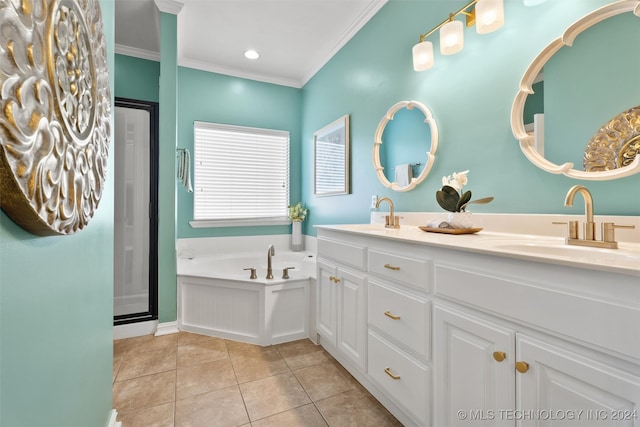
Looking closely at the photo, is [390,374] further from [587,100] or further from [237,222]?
[237,222]

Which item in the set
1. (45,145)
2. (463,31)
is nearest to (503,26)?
(463,31)

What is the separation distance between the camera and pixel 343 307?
180 centimetres

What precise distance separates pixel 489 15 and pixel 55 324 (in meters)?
2.00

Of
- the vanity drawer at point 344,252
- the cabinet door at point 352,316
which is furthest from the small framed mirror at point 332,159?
the cabinet door at point 352,316

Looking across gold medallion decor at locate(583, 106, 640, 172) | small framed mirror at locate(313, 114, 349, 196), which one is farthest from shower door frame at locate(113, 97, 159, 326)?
gold medallion decor at locate(583, 106, 640, 172)

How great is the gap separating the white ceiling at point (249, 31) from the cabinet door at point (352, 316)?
7.02 ft

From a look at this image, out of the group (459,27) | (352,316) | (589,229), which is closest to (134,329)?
(352,316)

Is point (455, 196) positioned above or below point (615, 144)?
below

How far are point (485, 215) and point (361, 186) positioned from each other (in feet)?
3.90

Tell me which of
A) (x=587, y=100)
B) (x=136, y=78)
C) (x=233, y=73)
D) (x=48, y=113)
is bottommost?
(x=48, y=113)

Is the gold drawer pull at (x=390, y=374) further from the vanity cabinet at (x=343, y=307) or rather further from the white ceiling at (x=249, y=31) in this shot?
the white ceiling at (x=249, y=31)

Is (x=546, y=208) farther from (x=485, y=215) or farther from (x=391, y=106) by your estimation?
(x=391, y=106)

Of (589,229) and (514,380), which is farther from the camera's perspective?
(589,229)

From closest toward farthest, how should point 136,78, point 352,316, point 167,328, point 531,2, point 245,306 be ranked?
point 531,2 → point 352,316 → point 245,306 → point 167,328 → point 136,78
